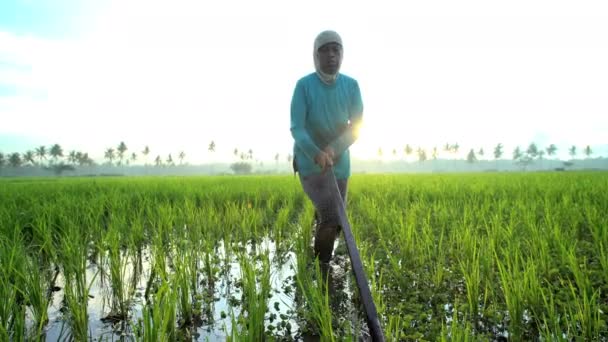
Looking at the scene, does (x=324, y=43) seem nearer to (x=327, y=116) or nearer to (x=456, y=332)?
(x=327, y=116)

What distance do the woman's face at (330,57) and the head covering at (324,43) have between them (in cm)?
3

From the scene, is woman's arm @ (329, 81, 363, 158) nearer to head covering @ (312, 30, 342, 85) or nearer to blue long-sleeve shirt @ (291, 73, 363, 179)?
blue long-sleeve shirt @ (291, 73, 363, 179)

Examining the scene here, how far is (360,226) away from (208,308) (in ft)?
8.83

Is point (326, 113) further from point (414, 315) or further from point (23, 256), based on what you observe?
point (23, 256)

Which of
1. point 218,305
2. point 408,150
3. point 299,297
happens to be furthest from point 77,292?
point 408,150

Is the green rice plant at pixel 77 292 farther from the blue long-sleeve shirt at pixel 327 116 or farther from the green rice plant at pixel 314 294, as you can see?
the blue long-sleeve shirt at pixel 327 116

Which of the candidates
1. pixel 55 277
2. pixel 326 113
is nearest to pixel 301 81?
pixel 326 113

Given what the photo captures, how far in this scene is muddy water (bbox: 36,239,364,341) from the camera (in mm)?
1991

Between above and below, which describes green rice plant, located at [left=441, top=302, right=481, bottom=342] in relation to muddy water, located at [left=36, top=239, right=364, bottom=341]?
above

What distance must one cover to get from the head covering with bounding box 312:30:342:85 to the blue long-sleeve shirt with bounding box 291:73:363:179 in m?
0.05

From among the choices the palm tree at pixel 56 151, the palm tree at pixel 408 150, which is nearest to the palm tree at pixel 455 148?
the palm tree at pixel 408 150

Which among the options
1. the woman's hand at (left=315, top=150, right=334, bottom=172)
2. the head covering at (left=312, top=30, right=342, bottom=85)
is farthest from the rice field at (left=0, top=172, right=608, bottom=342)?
the head covering at (left=312, top=30, right=342, bottom=85)

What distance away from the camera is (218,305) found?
237 centimetres

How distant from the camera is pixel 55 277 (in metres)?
2.96
